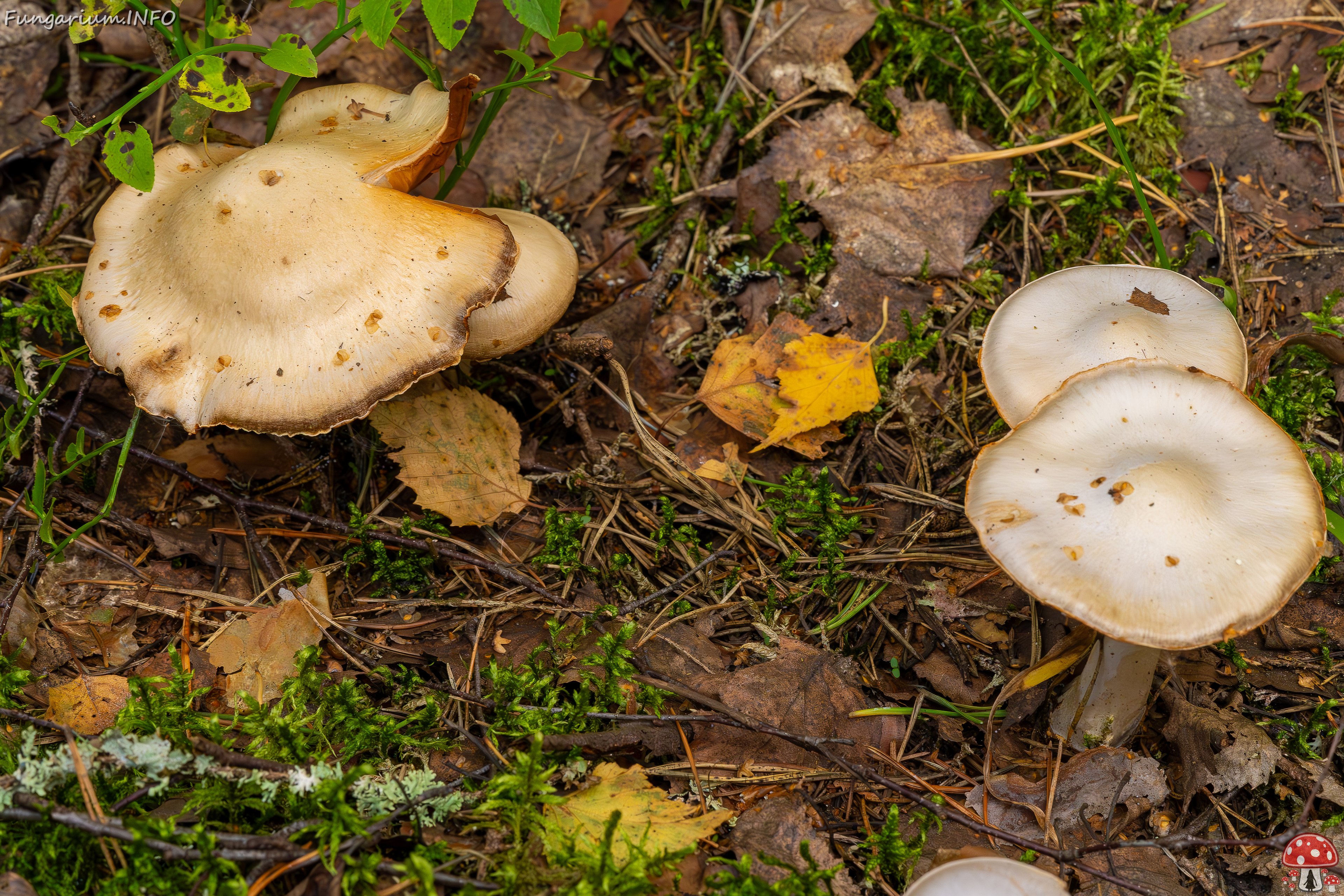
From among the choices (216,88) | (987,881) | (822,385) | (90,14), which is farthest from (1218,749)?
(90,14)

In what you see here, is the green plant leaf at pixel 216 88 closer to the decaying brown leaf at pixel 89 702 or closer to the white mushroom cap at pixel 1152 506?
the decaying brown leaf at pixel 89 702

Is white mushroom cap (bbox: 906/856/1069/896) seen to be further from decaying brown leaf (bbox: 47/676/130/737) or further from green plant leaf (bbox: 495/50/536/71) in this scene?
green plant leaf (bbox: 495/50/536/71)

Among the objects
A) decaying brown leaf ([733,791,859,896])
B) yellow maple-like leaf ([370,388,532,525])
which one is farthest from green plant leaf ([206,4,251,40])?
decaying brown leaf ([733,791,859,896])

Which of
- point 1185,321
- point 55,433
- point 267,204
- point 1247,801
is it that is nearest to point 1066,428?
point 1185,321

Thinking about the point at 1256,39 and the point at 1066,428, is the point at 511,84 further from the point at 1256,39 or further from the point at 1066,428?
the point at 1256,39

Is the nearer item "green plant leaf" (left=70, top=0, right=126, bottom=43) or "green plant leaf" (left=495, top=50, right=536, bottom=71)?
"green plant leaf" (left=70, top=0, right=126, bottom=43)
